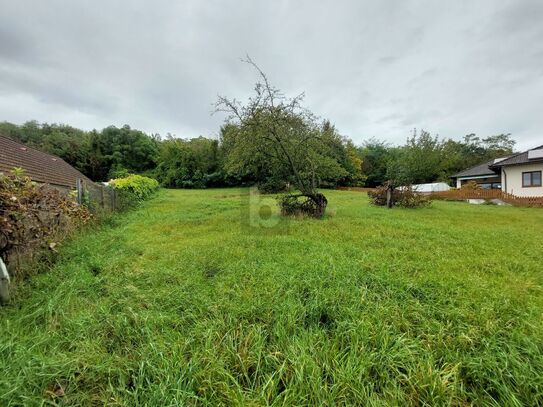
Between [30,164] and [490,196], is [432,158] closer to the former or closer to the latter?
[490,196]

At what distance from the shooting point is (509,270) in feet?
11.1

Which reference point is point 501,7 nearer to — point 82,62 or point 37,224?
point 37,224

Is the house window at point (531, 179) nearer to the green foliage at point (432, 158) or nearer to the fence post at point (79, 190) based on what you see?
the green foliage at point (432, 158)

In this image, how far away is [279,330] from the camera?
2.08 metres

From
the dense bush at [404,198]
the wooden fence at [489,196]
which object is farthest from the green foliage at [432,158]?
the dense bush at [404,198]

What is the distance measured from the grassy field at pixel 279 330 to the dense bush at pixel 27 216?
47 cm

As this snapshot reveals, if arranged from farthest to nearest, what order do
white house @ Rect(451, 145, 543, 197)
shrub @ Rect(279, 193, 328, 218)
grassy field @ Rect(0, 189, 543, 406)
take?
white house @ Rect(451, 145, 543, 197)
shrub @ Rect(279, 193, 328, 218)
grassy field @ Rect(0, 189, 543, 406)

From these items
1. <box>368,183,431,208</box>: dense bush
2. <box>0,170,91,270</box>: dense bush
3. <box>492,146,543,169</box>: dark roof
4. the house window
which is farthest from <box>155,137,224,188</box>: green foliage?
the house window

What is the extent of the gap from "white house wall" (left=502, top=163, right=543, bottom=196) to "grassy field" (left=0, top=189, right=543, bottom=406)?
17100mm

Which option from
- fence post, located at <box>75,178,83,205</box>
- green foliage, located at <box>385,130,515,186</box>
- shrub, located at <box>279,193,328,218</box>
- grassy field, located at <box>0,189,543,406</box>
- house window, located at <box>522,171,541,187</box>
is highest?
green foliage, located at <box>385,130,515,186</box>

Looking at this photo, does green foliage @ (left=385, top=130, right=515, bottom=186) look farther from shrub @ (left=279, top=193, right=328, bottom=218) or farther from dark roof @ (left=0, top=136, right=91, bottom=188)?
dark roof @ (left=0, top=136, right=91, bottom=188)

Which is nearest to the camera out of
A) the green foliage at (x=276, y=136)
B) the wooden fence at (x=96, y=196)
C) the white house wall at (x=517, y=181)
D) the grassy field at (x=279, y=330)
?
the grassy field at (x=279, y=330)

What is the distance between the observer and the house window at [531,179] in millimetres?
15375

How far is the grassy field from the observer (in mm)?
1548
